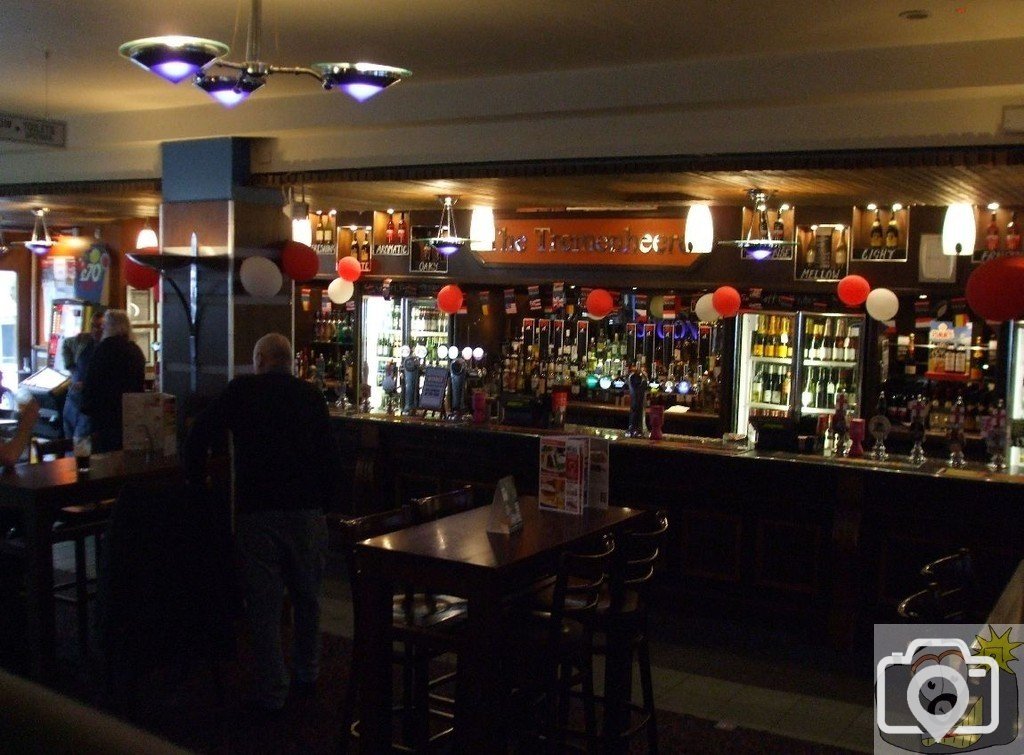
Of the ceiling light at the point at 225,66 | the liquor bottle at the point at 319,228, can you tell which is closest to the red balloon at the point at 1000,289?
the ceiling light at the point at 225,66

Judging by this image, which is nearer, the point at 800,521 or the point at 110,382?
the point at 800,521

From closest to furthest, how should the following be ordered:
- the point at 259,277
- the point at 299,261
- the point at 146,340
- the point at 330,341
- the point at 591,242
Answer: the point at 259,277 → the point at 299,261 → the point at 591,242 → the point at 330,341 → the point at 146,340

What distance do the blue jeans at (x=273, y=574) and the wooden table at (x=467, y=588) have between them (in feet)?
2.46

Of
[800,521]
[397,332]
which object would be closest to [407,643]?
[800,521]

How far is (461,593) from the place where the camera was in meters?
3.69

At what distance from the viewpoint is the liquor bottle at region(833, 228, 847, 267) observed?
29.4ft

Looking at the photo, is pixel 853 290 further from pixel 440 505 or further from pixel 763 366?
pixel 440 505

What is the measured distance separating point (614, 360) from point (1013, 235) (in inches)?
150

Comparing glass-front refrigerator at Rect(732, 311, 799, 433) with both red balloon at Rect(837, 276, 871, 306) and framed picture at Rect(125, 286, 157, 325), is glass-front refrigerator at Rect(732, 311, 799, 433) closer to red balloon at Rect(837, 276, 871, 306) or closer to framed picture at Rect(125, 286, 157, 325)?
red balloon at Rect(837, 276, 871, 306)

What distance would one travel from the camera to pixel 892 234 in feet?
28.8

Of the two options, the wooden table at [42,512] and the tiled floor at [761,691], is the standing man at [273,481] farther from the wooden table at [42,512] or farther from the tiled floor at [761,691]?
the tiled floor at [761,691]

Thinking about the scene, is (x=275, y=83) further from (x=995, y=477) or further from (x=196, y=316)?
(x=995, y=477)

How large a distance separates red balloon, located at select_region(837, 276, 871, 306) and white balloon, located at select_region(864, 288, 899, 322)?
8 cm

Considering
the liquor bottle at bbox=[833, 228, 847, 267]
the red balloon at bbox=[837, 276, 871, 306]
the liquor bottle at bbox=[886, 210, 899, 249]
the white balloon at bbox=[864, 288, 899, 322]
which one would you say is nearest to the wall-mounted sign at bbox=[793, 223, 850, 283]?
the liquor bottle at bbox=[833, 228, 847, 267]
